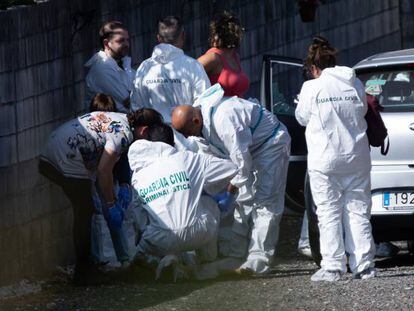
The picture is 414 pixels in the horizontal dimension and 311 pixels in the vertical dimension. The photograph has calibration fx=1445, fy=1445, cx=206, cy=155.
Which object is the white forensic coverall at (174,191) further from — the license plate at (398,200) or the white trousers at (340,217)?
the license plate at (398,200)

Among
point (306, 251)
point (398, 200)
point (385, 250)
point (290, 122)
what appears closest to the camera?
point (398, 200)

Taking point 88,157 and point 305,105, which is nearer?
point 305,105

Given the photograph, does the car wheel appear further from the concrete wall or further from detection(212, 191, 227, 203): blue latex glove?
the concrete wall

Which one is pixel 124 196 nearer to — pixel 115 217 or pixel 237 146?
pixel 115 217

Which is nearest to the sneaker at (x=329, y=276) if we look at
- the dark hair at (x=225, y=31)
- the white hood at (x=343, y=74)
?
the white hood at (x=343, y=74)

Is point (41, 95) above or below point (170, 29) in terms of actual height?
below

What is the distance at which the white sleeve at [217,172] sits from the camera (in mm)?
10406

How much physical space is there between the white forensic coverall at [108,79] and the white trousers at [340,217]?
2.00m

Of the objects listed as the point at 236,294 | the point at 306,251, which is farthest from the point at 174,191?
the point at 306,251

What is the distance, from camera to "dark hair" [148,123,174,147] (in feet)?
34.6

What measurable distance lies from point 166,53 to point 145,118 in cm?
99

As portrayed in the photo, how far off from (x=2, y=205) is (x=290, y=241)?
127 inches

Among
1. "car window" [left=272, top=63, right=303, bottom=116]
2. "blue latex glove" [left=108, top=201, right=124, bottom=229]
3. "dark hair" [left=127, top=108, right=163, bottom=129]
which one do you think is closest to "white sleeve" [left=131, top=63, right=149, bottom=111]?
"dark hair" [left=127, top=108, right=163, bottom=129]

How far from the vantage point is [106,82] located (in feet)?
37.6
